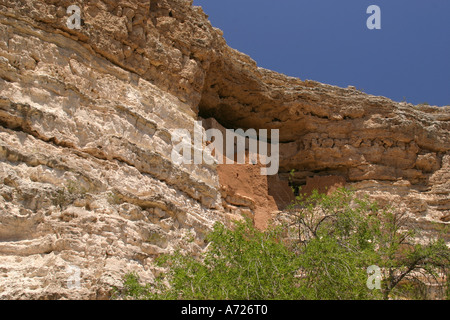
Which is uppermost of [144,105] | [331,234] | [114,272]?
[144,105]

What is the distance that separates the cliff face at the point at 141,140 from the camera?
26.9 feet

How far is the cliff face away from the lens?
820 centimetres

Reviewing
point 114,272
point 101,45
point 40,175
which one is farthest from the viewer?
point 101,45

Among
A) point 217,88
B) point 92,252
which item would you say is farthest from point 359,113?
point 92,252

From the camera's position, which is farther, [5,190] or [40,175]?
[40,175]

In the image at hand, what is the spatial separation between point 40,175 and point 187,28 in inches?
292

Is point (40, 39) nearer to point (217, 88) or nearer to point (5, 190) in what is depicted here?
point (5, 190)

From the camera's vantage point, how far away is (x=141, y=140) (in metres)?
11.6

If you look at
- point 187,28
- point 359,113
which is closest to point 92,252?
point 187,28

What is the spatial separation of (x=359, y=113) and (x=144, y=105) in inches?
335

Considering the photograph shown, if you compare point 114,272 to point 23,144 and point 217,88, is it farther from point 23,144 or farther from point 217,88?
point 217,88
